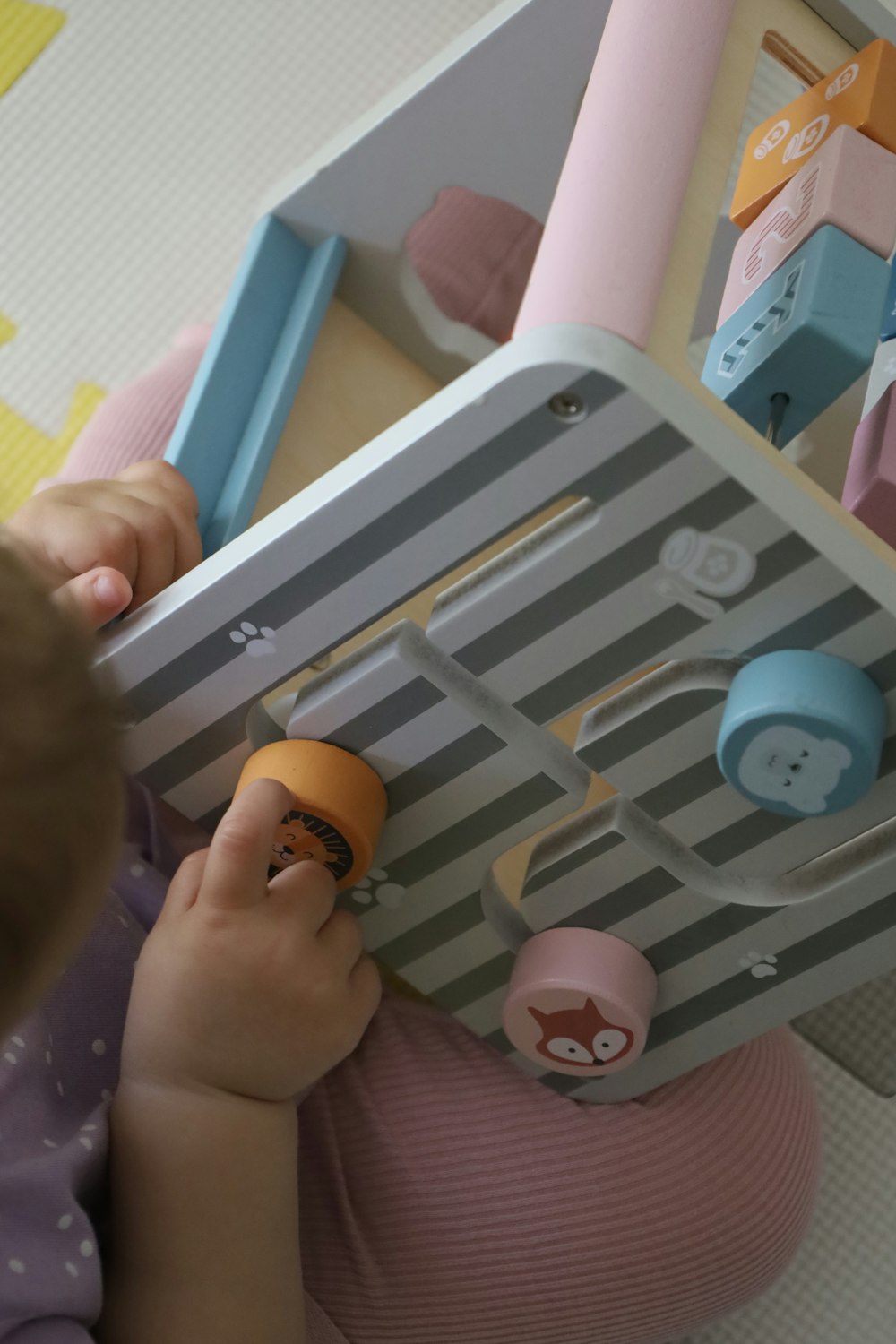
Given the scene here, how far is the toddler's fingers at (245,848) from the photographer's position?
1.77 ft

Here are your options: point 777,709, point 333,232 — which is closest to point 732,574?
point 777,709

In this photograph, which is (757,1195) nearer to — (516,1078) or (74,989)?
(516,1078)

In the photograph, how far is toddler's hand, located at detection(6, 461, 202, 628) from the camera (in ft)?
2.12

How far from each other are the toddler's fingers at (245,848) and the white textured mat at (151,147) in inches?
25.1

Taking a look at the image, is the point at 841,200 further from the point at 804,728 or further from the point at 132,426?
the point at 132,426

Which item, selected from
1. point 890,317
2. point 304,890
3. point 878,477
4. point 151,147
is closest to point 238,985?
point 304,890

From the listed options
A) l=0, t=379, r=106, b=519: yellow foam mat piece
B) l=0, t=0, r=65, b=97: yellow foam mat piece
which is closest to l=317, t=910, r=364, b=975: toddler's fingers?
l=0, t=379, r=106, b=519: yellow foam mat piece

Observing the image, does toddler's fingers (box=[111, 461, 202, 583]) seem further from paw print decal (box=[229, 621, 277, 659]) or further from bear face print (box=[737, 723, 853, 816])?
bear face print (box=[737, 723, 853, 816])

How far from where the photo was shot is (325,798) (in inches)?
22.0

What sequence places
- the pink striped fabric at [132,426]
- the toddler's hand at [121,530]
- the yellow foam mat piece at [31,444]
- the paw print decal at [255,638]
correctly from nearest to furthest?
the paw print decal at [255,638] < the toddler's hand at [121,530] < the pink striped fabric at [132,426] < the yellow foam mat piece at [31,444]

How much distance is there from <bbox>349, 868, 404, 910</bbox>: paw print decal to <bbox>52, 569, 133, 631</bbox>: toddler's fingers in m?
0.18

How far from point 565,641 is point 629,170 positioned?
178 millimetres

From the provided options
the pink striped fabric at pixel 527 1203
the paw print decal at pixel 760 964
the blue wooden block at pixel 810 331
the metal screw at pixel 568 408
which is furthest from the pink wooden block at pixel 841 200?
the pink striped fabric at pixel 527 1203

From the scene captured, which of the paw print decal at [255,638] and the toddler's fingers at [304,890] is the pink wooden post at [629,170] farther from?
the toddler's fingers at [304,890]
